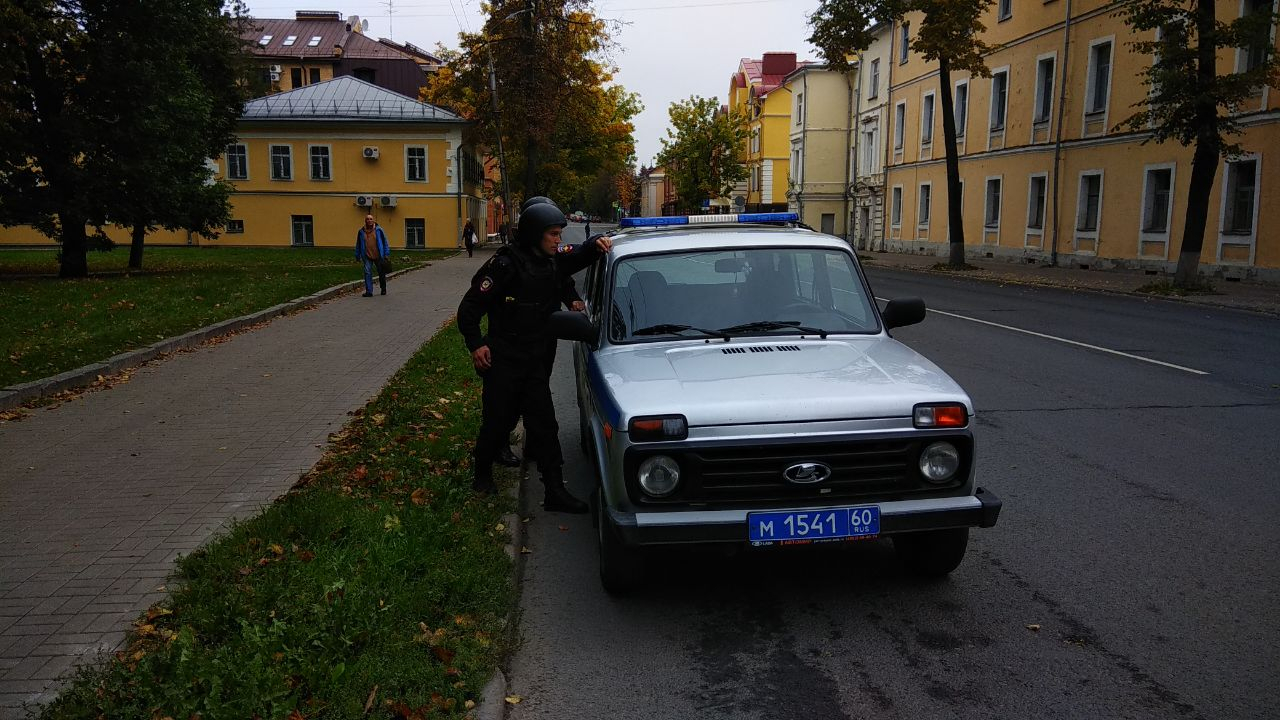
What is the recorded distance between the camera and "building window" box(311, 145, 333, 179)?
52.2 metres

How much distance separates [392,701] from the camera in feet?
11.5

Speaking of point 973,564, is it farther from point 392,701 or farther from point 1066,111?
point 1066,111

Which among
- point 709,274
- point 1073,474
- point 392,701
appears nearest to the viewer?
point 392,701

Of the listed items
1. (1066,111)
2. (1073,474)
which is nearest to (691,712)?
(1073,474)

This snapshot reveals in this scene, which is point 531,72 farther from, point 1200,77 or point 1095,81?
point 1200,77

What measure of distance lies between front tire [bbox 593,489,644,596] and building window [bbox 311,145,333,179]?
169 feet

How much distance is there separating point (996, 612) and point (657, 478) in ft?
5.55


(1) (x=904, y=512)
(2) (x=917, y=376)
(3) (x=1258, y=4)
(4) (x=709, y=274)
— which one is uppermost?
(3) (x=1258, y=4)

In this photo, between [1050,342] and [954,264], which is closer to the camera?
[1050,342]

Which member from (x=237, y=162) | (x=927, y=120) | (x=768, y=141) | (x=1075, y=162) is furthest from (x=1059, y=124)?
(x=768, y=141)

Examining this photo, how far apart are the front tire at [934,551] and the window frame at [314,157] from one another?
5180cm

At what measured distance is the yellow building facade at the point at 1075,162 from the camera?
2541cm

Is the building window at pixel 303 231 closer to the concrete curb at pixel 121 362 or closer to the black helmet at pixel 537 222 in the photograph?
the concrete curb at pixel 121 362

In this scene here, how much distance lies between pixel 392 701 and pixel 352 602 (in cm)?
83
